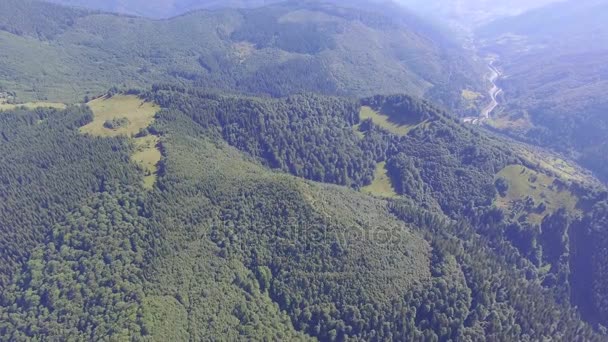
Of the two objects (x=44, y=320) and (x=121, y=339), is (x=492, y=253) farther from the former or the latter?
(x=44, y=320)

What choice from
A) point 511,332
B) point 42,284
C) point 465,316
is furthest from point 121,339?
point 511,332

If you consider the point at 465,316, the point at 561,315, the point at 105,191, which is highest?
the point at 105,191

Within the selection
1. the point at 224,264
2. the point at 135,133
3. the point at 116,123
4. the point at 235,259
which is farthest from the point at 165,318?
the point at 116,123

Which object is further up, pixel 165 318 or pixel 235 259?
pixel 235 259

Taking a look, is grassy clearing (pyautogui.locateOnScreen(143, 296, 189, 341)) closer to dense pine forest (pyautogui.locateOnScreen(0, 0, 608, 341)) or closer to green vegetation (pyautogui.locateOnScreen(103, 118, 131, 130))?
dense pine forest (pyautogui.locateOnScreen(0, 0, 608, 341))

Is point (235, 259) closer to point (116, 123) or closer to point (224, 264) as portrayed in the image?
point (224, 264)

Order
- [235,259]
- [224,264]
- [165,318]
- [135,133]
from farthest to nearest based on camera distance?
[135,133] → [235,259] → [224,264] → [165,318]

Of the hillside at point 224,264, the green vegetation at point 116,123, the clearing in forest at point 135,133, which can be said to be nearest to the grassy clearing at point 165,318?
the hillside at point 224,264

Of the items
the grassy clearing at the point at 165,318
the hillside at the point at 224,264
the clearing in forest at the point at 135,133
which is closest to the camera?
the grassy clearing at the point at 165,318

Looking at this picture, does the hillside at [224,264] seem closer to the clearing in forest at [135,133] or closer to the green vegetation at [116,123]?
the clearing in forest at [135,133]

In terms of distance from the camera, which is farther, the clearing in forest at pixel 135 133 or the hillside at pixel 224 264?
the clearing in forest at pixel 135 133

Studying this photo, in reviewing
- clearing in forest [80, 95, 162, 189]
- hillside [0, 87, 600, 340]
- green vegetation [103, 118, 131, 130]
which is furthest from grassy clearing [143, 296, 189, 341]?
green vegetation [103, 118, 131, 130]
